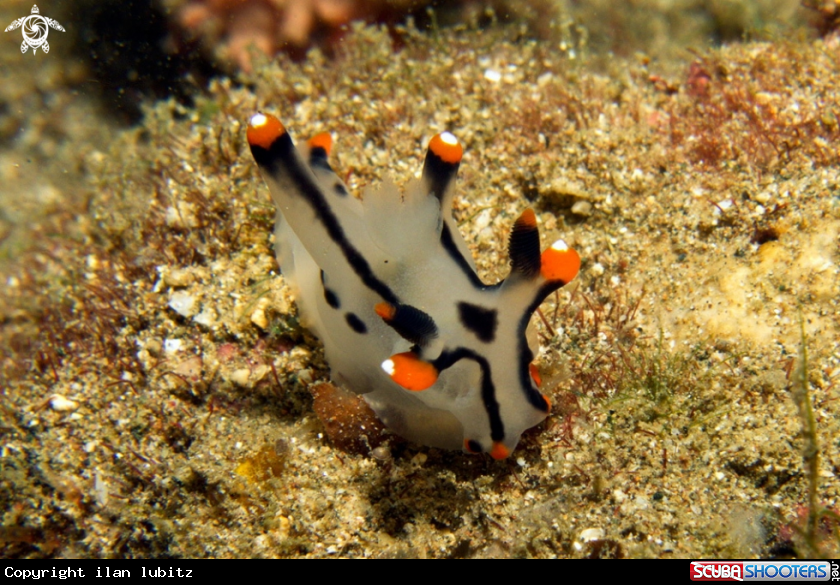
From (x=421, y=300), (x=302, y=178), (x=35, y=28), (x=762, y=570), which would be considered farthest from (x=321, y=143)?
(x=35, y=28)

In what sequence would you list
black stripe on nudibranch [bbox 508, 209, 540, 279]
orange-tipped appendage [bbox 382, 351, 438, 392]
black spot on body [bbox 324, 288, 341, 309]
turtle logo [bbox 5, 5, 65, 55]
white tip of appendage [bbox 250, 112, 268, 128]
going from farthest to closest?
turtle logo [bbox 5, 5, 65, 55]
black spot on body [bbox 324, 288, 341, 309]
white tip of appendage [bbox 250, 112, 268, 128]
black stripe on nudibranch [bbox 508, 209, 540, 279]
orange-tipped appendage [bbox 382, 351, 438, 392]

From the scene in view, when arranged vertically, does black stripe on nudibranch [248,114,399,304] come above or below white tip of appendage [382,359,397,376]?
above


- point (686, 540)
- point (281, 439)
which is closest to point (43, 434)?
point (281, 439)

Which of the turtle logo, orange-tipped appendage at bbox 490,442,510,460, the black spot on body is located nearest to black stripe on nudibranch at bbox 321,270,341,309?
the black spot on body

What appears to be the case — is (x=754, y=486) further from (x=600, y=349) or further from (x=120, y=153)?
(x=120, y=153)

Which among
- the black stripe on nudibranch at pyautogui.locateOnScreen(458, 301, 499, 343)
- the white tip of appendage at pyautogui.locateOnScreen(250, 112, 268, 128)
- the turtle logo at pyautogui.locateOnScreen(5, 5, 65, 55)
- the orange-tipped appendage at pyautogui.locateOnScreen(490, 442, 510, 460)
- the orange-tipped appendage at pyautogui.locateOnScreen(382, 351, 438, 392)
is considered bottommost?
the orange-tipped appendage at pyautogui.locateOnScreen(490, 442, 510, 460)

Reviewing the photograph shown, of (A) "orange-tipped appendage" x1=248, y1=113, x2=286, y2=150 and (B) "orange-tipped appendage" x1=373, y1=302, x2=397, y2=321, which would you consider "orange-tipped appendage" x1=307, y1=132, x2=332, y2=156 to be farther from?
(B) "orange-tipped appendage" x1=373, y1=302, x2=397, y2=321
